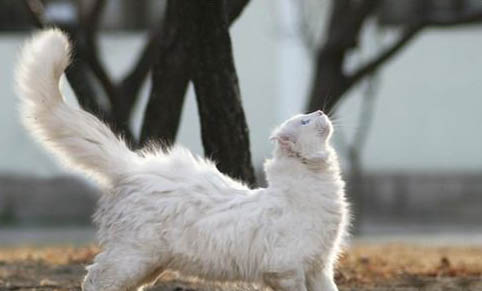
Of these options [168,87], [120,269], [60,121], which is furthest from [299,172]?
[168,87]

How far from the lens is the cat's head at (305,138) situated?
696cm

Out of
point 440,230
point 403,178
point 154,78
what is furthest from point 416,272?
point 403,178

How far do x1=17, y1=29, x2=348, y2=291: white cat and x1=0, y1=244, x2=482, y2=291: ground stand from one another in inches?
25.9

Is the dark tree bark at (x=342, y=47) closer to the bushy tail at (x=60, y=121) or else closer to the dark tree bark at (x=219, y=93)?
the dark tree bark at (x=219, y=93)

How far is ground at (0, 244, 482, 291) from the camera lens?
847cm

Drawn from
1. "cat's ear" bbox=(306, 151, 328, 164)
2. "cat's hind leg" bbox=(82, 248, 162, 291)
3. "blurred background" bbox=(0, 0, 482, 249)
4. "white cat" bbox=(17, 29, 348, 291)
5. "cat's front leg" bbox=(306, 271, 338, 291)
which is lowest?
"blurred background" bbox=(0, 0, 482, 249)

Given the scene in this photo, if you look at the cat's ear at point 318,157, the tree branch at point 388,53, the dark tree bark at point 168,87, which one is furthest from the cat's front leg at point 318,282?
the tree branch at point 388,53

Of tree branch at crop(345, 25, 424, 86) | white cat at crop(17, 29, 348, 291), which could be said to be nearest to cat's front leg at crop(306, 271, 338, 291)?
white cat at crop(17, 29, 348, 291)

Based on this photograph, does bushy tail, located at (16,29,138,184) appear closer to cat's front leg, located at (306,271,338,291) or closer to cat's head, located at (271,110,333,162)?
cat's head, located at (271,110,333,162)

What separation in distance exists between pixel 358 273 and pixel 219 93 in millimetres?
1868

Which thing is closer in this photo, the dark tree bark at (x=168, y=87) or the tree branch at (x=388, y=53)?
the dark tree bark at (x=168, y=87)

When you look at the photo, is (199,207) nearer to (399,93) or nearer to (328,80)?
(328,80)

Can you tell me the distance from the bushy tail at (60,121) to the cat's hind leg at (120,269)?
0.56 meters

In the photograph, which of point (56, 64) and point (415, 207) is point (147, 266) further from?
point (415, 207)
